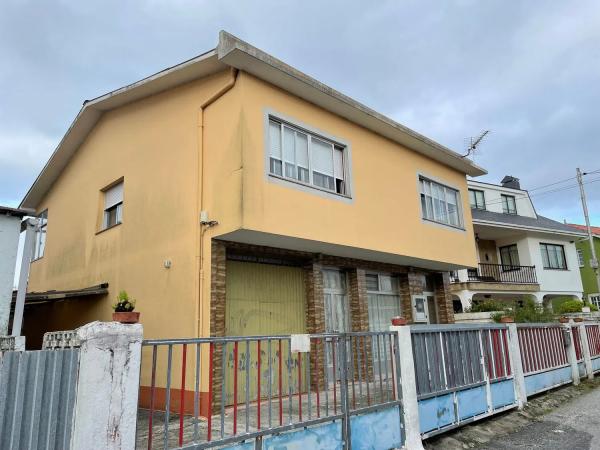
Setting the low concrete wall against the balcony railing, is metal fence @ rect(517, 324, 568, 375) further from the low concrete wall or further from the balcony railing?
the balcony railing

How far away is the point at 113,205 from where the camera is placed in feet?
39.1

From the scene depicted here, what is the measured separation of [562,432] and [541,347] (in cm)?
334

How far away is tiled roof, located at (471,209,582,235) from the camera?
82.5 ft

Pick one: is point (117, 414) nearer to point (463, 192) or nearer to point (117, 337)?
point (117, 337)

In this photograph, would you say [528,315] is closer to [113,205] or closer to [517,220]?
[517,220]

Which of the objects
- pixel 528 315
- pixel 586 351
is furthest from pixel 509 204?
pixel 586 351

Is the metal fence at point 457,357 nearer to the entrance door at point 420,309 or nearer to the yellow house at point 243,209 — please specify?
the yellow house at point 243,209

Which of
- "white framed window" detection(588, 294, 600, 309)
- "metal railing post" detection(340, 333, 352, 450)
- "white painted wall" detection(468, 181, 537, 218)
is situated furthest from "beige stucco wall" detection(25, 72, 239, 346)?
"white framed window" detection(588, 294, 600, 309)

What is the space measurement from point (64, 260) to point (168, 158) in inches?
223

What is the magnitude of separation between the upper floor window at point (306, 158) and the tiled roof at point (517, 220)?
623 inches

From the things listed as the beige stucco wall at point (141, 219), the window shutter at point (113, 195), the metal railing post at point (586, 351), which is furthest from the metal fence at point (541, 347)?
the window shutter at point (113, 195)

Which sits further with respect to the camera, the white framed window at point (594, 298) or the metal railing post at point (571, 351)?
the white framed window at point (594, 298)

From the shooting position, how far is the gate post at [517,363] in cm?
945

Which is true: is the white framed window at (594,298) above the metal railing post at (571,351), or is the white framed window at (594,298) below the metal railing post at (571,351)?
above
